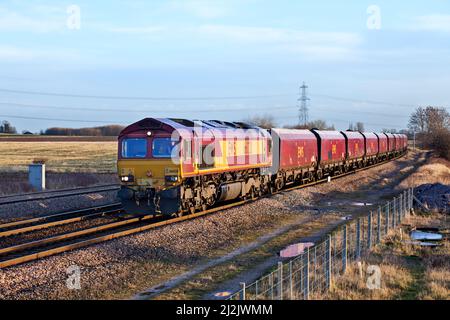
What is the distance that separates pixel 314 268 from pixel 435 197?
49.9 feet

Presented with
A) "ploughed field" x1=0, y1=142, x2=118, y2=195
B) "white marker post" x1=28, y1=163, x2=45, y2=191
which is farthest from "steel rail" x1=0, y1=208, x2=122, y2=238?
"ploughed field" x1=0, y1=142, x2=118, y2=195

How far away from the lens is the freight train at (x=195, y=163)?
19.7m

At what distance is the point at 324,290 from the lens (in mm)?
11406

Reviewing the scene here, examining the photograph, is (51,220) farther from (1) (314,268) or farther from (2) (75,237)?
(1) (314,268)

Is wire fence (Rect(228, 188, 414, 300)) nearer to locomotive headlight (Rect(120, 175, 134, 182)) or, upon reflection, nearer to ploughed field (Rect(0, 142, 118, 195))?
locomotive headlight (Rect(120, 175, 134, 182))

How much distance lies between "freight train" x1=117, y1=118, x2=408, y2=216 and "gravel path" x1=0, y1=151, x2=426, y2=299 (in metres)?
1.12

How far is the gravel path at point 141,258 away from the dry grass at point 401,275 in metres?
4.04

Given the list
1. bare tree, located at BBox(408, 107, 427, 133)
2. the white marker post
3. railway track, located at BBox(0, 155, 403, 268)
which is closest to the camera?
railway track, located at BBox(0, 155, 403, 268)

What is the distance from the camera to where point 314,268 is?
12.5 meters

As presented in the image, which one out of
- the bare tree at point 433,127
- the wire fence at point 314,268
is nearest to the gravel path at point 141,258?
the wire fence at point 314,268

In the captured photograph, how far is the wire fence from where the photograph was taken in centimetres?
1028

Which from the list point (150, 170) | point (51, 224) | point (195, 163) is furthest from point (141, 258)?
point (195, 163)

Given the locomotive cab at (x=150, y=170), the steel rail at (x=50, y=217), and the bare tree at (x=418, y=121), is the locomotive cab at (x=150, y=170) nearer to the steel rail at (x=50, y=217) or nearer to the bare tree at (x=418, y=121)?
the steel rail at (x=50, y=217)
